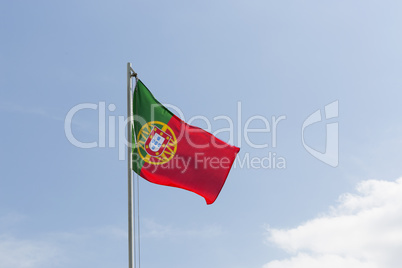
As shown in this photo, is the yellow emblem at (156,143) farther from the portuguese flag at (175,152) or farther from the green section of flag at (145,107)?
the green section of flag at (145,107)

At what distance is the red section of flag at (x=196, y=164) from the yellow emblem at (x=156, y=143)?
0.17 m

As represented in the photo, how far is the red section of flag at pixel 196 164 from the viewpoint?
18.6 metres

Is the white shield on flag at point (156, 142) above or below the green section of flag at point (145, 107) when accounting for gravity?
below

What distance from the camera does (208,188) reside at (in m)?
19.0

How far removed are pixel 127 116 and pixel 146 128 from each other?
0.96 metres

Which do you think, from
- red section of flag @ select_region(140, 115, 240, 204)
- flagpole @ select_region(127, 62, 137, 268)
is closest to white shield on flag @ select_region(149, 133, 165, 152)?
red section of flag @ select_region(140, 115, 240, 204)

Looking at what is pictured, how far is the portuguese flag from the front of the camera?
18.6 m

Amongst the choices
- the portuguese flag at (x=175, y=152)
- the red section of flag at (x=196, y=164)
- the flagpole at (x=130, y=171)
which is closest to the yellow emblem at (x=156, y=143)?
the portuguese flag at (x=175, y=152)

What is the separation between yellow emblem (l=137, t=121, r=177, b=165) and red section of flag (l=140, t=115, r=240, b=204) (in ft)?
0.55

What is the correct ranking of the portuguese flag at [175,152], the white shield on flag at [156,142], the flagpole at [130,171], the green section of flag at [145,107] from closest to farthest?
the flagpole at [130,171]
the portuguese flag at [175,152]
the white shield on flag at [156,142]
the green section of flag at [145,107]

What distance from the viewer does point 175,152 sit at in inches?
751

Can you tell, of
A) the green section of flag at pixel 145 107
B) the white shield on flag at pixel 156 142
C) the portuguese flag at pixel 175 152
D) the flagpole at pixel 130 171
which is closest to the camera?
the flagpole at pixel 130 171

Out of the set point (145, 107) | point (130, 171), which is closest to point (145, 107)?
point (145, 107)

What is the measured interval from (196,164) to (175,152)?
2.77ft
